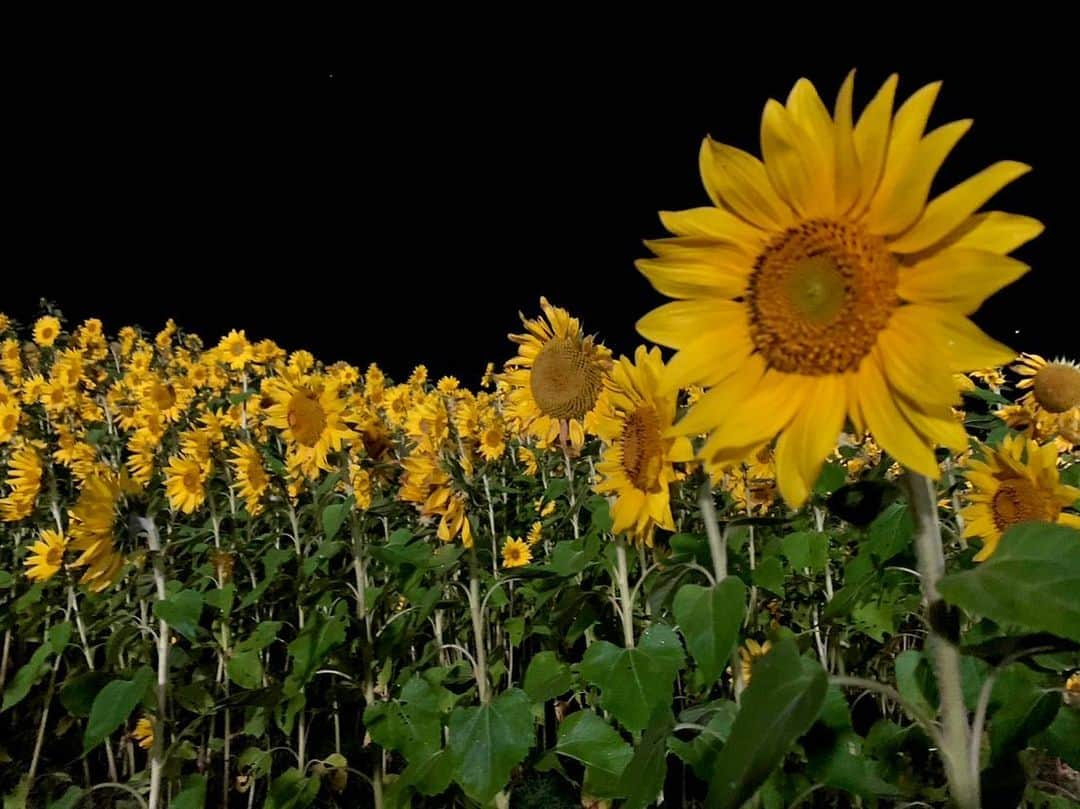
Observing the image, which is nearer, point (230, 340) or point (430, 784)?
point (430, 784)

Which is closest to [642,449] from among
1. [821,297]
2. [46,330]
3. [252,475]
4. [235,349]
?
[821,297]

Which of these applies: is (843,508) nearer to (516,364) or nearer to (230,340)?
(516,364)

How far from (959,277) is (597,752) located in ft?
4.06

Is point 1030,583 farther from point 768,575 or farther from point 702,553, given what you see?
point 768,575

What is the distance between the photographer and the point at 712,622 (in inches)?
45.8

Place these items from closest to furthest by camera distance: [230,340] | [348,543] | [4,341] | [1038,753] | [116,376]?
[1038,753], [348,543], [230,340], [4,341], [116,376]

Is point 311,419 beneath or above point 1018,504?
above

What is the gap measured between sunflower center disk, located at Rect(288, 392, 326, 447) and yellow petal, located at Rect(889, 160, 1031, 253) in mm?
2143

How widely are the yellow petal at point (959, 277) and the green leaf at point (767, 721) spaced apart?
0.39 m

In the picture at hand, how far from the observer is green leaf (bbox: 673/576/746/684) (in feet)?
3.64

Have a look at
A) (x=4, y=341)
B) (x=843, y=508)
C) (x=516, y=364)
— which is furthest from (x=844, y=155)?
(x=4, y=341)

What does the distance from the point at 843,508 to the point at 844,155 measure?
0.39 m

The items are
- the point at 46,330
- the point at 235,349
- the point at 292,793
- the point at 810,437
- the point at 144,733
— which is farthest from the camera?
the point at 46,330

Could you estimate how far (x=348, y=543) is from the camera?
2344 mm
